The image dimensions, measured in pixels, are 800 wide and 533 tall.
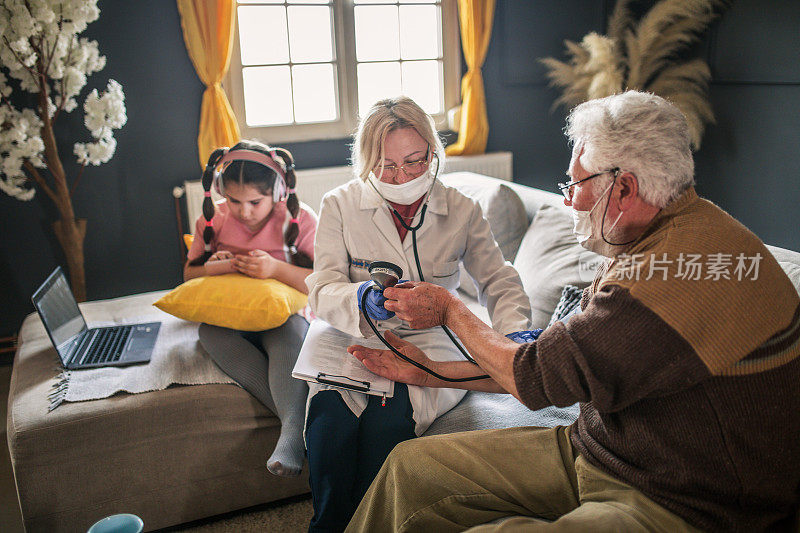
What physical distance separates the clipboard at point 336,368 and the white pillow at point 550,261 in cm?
65

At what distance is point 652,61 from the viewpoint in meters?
3.76

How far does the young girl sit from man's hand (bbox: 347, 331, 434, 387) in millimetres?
308

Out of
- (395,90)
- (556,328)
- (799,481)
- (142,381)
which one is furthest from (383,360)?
(395,90)

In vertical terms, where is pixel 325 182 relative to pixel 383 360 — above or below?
above

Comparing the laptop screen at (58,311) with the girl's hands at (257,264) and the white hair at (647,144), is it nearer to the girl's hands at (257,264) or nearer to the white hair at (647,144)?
the girl's hands at (257,264)

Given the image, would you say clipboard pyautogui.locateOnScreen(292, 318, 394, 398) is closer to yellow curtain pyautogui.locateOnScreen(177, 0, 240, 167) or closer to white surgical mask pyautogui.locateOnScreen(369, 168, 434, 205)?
white surgical mask pyautogui.locateOnScreen(369, 168, 434, 205)

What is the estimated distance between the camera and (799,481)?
112 centimetres

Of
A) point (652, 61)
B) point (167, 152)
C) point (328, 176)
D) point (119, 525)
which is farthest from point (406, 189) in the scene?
point (652, 61)

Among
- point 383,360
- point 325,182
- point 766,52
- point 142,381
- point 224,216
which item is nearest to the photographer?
point 383,360

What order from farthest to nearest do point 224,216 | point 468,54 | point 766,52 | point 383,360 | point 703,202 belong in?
1. point 468,54
2. point 766,52
3. point 224,216
4. point 383,360
5. point 703,202

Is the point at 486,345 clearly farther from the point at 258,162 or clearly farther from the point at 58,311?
the point at 58,311

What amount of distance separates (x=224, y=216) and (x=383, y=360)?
3.34ft

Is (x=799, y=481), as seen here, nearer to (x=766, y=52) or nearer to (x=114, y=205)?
(x=766, y=52)

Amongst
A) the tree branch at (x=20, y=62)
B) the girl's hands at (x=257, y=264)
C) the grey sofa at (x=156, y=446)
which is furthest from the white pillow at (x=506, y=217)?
the tree branch at (x=20, y=62)
